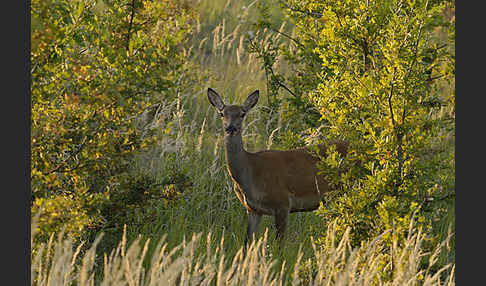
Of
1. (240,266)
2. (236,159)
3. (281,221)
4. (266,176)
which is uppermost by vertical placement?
(236,159)

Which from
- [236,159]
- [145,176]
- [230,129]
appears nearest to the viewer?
[145,176]

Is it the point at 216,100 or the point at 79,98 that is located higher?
the point at 216,100

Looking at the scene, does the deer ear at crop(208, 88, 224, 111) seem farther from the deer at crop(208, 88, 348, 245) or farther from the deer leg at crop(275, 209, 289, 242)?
the deer leg at crop(275, 209, 289, 242)

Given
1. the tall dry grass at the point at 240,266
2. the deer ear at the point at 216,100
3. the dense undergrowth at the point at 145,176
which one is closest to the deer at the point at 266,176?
the deer ear at the point at 216,100

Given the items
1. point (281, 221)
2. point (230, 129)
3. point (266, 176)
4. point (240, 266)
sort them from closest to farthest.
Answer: point (240, 266) < point (230, 129) < point (281, 221) < point (266, 176)

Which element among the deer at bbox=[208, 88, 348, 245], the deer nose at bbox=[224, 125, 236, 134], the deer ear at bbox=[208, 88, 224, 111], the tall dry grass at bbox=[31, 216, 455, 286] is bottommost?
the tall dry grass at bbox=[31, 216, 455, 286]

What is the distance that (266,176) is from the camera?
7785 mm

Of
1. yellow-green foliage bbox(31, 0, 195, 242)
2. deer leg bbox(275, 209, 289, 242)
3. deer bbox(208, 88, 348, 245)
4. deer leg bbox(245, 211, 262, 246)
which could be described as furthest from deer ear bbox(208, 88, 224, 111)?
yellow-green foliage bbox(31, 0, 195, 242)

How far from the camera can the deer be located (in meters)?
7.53

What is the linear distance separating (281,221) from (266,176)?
53 centimetres

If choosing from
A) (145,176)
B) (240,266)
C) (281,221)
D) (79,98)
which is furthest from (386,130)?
(281,221)

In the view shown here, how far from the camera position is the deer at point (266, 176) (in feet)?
24.7

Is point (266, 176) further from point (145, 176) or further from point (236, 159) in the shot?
point (145, 176)

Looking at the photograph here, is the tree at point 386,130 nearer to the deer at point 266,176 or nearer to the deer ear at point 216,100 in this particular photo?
the deer at point 266,176
